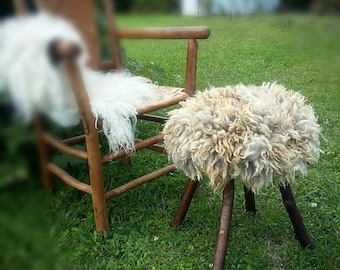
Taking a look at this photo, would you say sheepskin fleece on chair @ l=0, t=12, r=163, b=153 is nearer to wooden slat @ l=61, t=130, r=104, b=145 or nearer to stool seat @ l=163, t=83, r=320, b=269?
wooden slat @ l=61, t=130, r=104, b=145

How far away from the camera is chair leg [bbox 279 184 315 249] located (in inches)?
48.5

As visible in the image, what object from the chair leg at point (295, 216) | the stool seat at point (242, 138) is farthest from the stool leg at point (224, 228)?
the chair leg at point (295, 216)

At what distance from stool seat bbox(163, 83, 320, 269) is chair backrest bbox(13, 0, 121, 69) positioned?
0.65 metres

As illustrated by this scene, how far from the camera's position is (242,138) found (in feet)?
3.30

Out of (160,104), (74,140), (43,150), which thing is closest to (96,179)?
(160,104)

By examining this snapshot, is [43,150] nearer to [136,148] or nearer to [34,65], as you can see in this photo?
[34,65]

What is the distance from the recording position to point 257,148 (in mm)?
A: 995

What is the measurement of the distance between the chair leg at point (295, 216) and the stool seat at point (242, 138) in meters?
0.16

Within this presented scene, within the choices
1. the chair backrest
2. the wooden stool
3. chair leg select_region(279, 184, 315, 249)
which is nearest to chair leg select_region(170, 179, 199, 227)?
the wooden stool

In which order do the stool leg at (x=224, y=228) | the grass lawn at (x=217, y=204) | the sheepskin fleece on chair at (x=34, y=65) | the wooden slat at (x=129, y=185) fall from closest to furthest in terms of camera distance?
the sheepskin fleece on chair at (x=34, y=65) → the grass lawn at (x=217, y=204) → the stool leg at (x=224, y=228) → the wooden slat at (x=129, y=185)

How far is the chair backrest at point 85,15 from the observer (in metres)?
0.30

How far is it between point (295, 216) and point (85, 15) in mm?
1070

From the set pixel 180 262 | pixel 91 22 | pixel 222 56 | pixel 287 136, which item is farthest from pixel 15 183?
pixel 180 262

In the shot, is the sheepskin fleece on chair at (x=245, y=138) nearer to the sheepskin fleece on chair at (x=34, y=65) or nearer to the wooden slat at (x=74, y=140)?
the wooden slat at (x=74, y=140)
